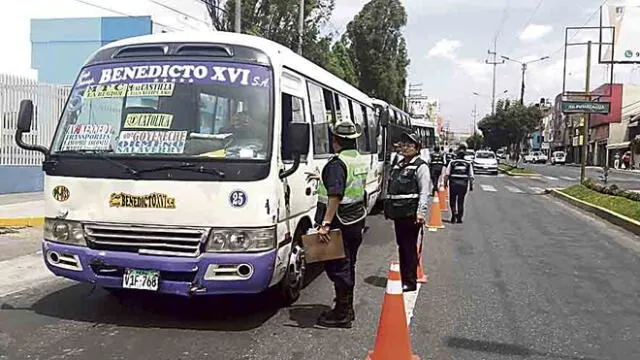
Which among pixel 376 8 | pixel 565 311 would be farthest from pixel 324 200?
pixel 376 8

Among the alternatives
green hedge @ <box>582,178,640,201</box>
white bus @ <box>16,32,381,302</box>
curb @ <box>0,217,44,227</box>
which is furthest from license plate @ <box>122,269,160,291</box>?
green hedge @ <box>582,178,640,201</box>

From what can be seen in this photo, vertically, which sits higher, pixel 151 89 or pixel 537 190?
pixel 151 89

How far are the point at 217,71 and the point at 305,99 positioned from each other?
129 cm

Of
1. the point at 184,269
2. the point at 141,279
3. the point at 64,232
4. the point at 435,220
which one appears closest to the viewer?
the point at 184,269

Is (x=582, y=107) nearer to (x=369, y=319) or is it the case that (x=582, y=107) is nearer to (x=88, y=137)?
(x=369, y=319)

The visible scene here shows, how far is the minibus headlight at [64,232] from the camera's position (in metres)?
6.14

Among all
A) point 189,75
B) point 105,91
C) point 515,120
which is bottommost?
point 105,91

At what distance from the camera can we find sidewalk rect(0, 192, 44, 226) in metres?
12.3

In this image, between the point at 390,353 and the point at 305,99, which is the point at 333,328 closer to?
the point at 390,353

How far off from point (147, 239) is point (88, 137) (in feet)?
3.72

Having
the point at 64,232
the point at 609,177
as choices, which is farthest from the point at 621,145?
the point at 64,232

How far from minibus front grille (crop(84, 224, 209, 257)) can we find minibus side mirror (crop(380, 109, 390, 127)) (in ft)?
32.5

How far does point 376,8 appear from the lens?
155ft

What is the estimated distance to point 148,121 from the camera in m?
6.24
